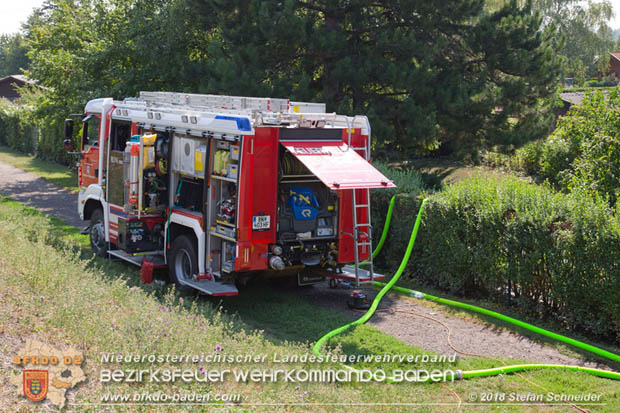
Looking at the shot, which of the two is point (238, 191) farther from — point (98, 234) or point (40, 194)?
point (40, 194)

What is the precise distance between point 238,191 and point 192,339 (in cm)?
295

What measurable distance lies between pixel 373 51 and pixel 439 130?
3089 mm

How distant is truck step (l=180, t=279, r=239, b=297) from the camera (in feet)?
31.2

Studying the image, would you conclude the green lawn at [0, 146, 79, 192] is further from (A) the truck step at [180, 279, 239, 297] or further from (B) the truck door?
(A) the truck step at [180, 279, 239, 297]

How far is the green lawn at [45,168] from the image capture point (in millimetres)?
26094

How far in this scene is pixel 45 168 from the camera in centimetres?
3164

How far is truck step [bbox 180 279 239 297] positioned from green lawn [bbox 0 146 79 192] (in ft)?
50.4

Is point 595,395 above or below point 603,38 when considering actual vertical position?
below

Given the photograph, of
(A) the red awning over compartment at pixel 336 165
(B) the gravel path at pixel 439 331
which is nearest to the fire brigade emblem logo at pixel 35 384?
(A) the red awning over compartment at pixel 336 165

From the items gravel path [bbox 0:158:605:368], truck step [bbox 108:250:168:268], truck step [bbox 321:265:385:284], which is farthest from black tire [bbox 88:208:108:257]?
truck step [bbox 321:265:385:284]

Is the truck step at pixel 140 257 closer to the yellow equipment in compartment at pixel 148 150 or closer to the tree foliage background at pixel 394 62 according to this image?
the yellow equipment in compartment at pixel 148 150

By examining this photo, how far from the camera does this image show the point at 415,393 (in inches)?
271

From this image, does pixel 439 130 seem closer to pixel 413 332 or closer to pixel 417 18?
pixel 417 18

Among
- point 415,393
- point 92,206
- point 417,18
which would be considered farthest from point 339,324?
point 417,18
